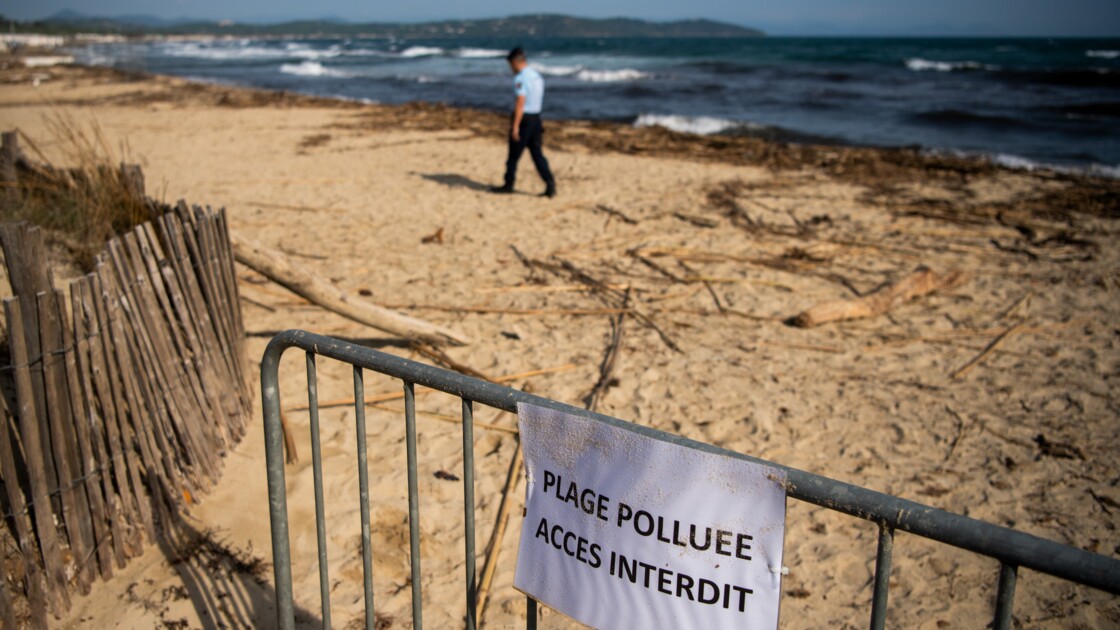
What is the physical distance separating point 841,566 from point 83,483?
116 inches

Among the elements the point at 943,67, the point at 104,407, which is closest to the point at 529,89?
the point at 104,407

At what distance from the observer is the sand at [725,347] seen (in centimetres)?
296

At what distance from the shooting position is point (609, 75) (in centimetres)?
3294

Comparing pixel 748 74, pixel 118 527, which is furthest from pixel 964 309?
pixel 748 74

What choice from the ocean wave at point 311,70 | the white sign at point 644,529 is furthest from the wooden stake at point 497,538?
the ocean wave at point 311,70

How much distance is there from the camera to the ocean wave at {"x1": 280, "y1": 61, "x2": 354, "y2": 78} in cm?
3219

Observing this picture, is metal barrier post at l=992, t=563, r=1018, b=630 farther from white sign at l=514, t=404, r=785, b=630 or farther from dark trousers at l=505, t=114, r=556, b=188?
dark trousers at l=505, t=114, r=556, b=188

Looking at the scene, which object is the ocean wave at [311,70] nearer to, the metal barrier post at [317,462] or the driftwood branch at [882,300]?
the driftwood branch at [882,300]

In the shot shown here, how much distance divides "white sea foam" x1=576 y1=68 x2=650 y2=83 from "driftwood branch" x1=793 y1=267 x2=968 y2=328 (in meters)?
25.6

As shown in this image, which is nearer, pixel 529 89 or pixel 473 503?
pixel 473 503

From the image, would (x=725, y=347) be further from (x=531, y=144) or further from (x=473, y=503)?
(x=531, y=144)

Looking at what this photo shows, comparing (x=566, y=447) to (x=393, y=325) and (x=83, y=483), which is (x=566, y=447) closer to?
(x=83, y=483)

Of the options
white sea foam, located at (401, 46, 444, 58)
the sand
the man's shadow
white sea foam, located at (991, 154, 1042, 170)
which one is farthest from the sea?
white sea foam, located at (401, 46, 444, 58)

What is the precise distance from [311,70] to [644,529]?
37263 millimetres
